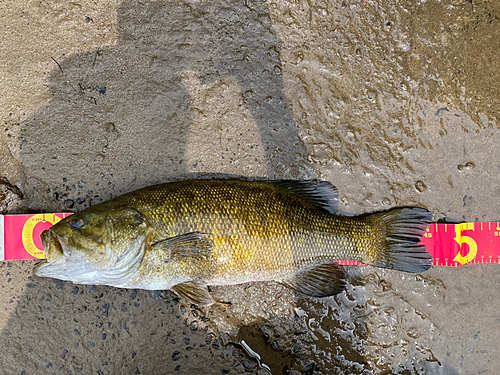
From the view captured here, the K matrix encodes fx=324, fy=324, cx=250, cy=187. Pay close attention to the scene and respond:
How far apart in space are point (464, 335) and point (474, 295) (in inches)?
15.8

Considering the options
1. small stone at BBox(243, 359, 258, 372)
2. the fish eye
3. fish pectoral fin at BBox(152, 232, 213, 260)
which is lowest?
small stone at BBox(243, 359, 258, 372)

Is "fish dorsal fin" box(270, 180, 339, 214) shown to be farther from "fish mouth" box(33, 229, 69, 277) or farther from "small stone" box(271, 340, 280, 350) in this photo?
"fish mouth" box(33, 229, 69, 277)

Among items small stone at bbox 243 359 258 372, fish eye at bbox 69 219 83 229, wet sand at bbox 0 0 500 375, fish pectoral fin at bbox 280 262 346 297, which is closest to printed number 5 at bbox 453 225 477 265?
wet sand at bbox 0 0 500 375

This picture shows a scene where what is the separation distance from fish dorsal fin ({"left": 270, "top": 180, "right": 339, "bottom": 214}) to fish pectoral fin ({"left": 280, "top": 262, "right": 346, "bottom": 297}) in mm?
545

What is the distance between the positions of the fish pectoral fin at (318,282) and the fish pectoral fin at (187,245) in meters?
0.79

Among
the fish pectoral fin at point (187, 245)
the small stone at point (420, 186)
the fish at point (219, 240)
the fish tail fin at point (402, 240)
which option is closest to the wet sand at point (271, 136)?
the small stone at point (420, 186)

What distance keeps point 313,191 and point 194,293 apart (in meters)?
1.37

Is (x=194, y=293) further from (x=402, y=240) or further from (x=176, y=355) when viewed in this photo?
(x=402, y=240)

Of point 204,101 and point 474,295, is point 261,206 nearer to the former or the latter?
point 204,101

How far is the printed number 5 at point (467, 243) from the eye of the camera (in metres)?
3.08

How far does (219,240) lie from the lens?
260 cm

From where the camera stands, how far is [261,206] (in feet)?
8.86

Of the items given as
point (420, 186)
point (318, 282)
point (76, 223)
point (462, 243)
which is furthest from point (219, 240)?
point (462, 243)

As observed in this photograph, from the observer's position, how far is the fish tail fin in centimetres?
280
